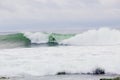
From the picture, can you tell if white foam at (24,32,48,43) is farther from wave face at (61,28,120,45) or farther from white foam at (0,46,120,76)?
white foam at (0,46,120,76)

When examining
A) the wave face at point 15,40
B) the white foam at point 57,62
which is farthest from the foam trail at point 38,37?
the white foam at point 57,62

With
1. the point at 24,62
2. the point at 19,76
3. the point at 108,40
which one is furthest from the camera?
the point at 108,40

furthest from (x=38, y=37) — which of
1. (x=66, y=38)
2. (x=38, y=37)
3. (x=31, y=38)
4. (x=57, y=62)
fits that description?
→ (x=57, y=62)

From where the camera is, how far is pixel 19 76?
1983 centimetres

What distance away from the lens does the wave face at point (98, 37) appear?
121 feet

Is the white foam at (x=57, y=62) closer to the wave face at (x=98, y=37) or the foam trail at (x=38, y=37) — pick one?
the wave face at (x=98, y=37)

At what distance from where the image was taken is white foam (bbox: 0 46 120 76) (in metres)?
21.1

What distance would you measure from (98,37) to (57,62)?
16.2m

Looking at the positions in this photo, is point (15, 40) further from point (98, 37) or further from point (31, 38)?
point (98, 37)

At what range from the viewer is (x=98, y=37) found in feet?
127

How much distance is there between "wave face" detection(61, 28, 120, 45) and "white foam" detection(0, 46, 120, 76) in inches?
426

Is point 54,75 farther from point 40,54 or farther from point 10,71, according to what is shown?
point 40,54

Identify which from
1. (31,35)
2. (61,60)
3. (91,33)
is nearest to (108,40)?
(91,33)

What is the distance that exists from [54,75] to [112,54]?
16.9ft
